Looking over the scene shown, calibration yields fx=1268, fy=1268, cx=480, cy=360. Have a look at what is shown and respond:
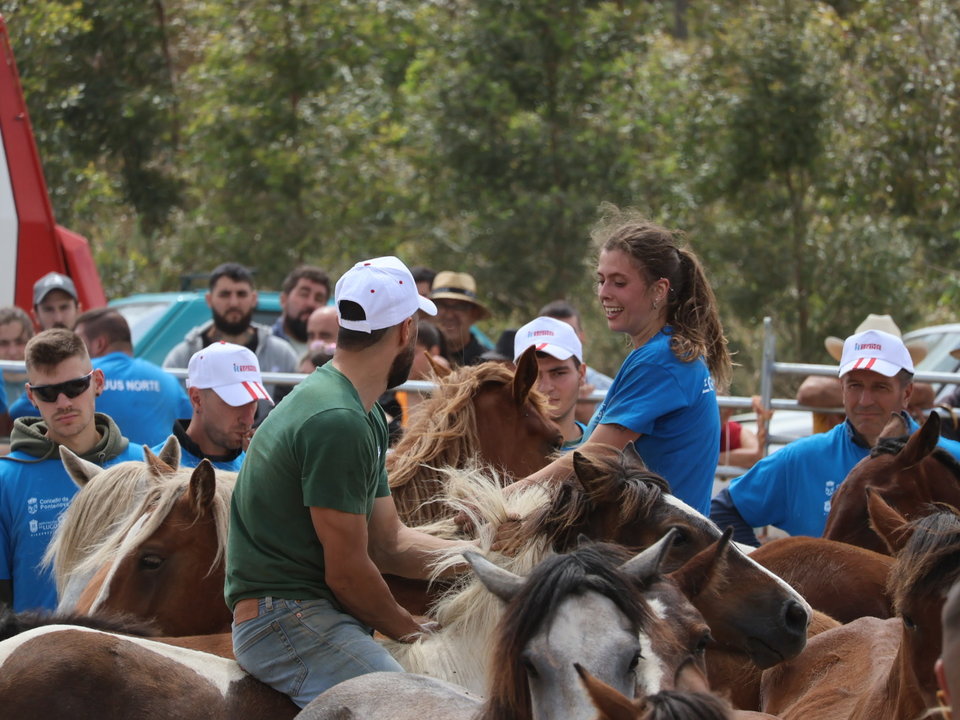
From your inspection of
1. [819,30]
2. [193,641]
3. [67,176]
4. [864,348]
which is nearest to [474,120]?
[819,30]

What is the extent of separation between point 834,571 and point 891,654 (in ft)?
2.36

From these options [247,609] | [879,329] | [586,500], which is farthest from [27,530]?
[879,329]

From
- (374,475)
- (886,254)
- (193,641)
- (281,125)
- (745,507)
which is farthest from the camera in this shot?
(281,125)

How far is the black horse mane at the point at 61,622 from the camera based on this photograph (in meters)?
3.98

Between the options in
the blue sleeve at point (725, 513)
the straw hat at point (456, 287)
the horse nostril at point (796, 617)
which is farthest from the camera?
the straw hat at point (456, 287)

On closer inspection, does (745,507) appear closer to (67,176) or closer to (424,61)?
(424,61)

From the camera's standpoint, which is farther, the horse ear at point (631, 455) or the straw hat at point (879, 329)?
the straw hat at point (879, 329)

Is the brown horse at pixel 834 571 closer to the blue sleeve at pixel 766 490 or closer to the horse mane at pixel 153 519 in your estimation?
the blue sleeve at pixel 766 490

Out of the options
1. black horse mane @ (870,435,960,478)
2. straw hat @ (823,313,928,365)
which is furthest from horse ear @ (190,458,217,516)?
straw hat @ (823,313,928,365)

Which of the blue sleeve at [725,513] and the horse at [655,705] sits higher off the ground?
the horse at [655,705]

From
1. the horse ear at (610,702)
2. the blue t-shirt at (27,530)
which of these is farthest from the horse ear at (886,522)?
the blue t-shirt at (27,530)

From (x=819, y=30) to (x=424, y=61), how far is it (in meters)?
5.03

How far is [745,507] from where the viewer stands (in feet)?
19.9

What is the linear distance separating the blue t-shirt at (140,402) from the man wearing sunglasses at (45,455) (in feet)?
3.20
